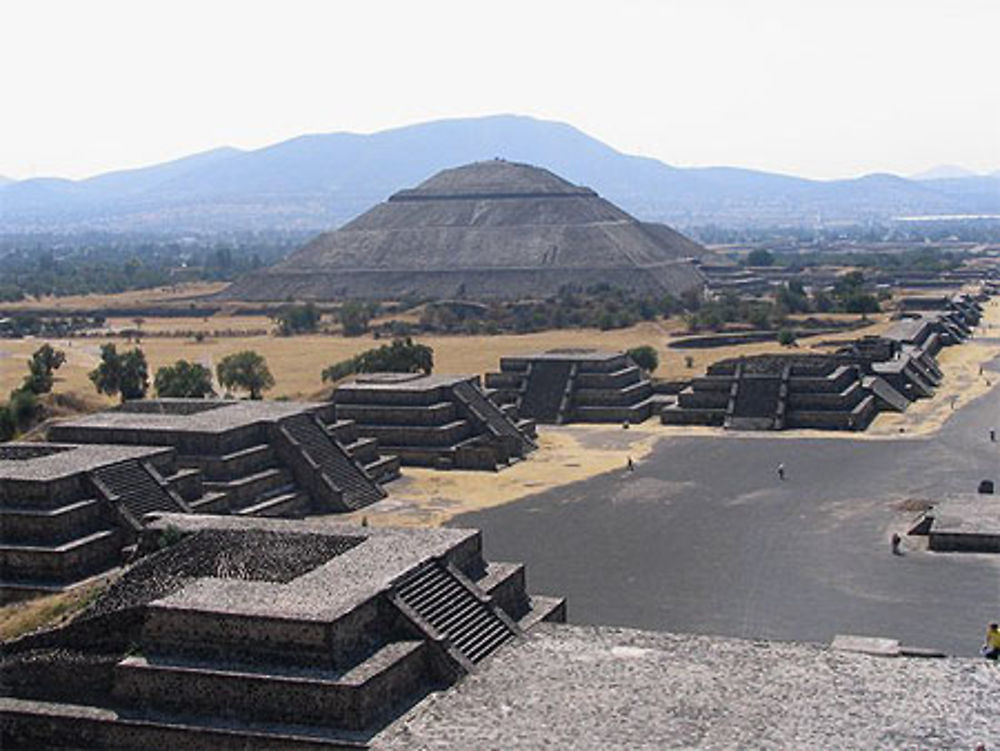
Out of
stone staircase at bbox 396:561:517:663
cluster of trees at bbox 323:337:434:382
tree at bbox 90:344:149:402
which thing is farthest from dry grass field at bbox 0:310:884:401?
stone staircase at bbox 396:561:517:663

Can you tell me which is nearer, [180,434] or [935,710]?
[935,710]

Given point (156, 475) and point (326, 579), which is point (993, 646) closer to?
point (326, 579)

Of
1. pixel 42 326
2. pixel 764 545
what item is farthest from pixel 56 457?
pixel 42 326

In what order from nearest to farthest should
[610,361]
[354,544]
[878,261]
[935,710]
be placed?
[935,710] → [354,544] → [610,361] → [878,261]

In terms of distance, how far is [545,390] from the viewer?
222 feet

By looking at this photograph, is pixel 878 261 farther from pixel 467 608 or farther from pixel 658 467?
pixel 467 608

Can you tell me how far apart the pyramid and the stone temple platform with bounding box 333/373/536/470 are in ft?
269

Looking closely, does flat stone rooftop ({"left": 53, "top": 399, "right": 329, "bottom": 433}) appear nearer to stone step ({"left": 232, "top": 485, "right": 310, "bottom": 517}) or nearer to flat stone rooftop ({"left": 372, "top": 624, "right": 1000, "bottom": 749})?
stone step ({"left": 232, "top": 485, "right": 310, "bottom": 517})

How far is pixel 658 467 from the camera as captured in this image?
5331cm

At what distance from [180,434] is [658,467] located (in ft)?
62.9

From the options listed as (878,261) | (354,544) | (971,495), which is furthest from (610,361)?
(878,261)

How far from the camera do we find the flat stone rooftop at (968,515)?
129 feet

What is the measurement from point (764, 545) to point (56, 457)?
20.7 meters

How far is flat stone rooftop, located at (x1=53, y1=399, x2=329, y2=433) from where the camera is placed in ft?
145
